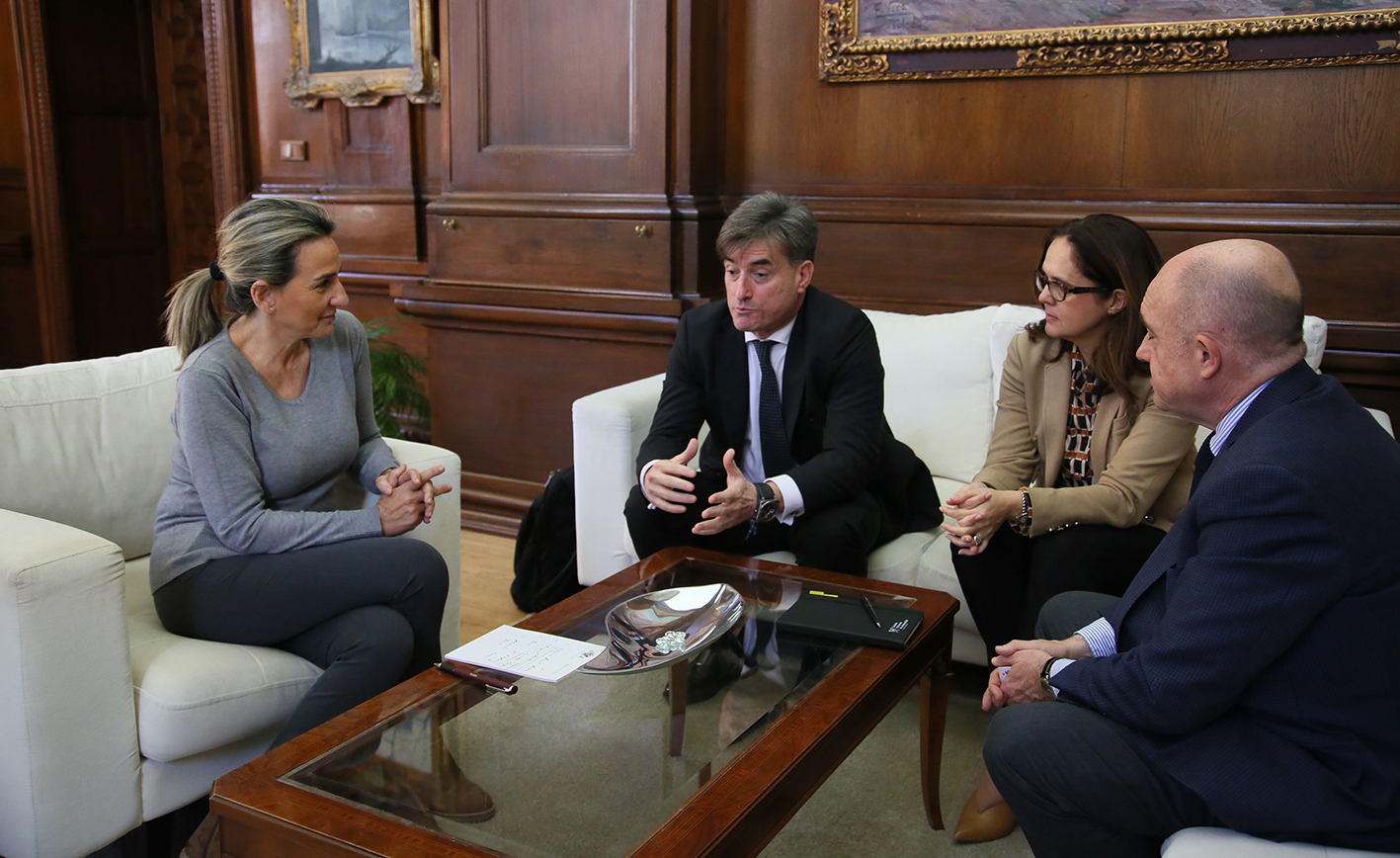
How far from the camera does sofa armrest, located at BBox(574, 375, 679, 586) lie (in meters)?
2.86

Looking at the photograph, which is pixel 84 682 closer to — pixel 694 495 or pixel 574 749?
pixel 574 749

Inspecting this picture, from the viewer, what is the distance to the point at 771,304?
2.47m

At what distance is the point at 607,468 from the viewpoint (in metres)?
2.89

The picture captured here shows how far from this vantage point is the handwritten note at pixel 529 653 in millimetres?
1688

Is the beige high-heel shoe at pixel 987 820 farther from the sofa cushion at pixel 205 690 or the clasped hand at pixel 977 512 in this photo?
Answer: the sofa cushion at pixel 205 690

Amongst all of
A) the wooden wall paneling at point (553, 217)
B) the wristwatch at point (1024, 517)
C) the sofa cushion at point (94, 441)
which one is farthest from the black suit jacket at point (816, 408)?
the sofa cushion at point (94, 441)

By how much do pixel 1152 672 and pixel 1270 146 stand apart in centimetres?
219

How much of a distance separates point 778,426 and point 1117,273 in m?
0.80

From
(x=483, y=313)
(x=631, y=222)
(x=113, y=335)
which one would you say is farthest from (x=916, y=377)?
(x=113, y=335)

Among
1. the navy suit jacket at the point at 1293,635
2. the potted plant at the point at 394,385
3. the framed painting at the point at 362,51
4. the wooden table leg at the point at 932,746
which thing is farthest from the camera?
the framed painting at the point at 362,51

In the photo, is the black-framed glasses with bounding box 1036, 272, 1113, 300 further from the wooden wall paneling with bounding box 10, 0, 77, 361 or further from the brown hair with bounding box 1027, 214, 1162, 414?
the wooden wall paneling with bounding box 10, 0, 77, 361

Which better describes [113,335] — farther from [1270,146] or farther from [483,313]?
[1270,146]

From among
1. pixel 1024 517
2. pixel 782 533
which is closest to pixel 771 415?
pixel 782 533

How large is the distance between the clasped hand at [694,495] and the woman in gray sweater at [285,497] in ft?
1.55
